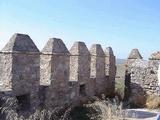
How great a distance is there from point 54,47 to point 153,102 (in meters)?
4.59

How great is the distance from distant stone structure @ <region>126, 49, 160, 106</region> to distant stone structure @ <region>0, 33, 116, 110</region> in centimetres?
164

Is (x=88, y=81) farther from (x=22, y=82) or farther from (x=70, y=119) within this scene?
(x=22, y=82)

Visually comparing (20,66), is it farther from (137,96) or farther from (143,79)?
(143,79)

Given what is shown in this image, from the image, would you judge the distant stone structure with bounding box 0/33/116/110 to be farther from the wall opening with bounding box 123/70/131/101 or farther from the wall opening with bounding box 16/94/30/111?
the wall opening with bounding box 123/70/131/101

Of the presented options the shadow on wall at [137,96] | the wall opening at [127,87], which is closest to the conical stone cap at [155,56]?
the shadow on wall at [137,96]

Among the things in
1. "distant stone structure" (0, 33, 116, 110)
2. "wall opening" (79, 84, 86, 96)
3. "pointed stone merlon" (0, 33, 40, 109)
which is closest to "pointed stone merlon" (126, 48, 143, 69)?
"distant stone structure" (0, 33, 116, 110)

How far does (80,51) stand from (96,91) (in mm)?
2673

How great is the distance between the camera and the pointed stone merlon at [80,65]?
14.3 metres

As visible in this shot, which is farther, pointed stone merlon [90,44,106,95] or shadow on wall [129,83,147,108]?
pointed stone merlon [90,44,106,95]

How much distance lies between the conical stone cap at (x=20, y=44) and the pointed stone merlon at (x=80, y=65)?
3482mm

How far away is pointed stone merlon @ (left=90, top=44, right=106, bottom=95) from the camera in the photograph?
15977 mm

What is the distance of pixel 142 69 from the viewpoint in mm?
15453

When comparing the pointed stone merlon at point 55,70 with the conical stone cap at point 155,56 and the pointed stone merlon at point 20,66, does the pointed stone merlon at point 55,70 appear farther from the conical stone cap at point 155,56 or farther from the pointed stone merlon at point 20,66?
the conical stone cap at point 155,56

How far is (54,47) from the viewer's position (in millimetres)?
12375
